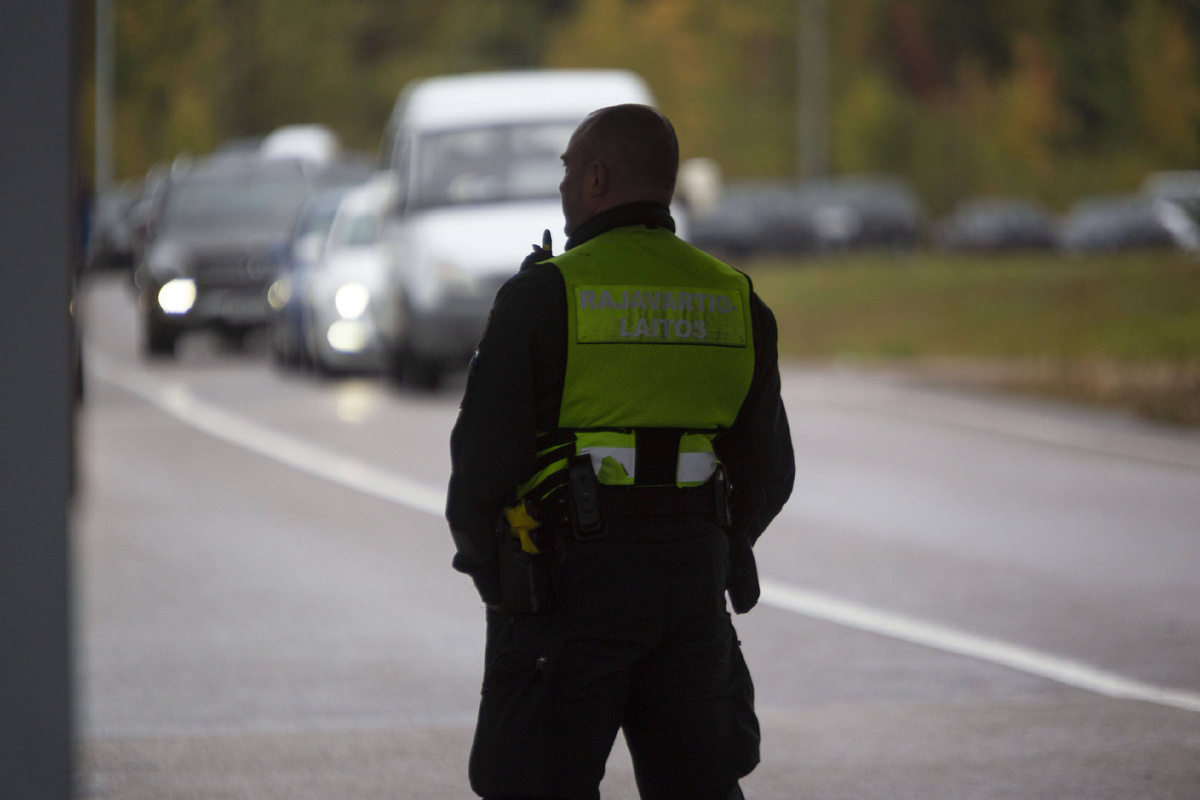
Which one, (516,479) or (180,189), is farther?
(180,189)

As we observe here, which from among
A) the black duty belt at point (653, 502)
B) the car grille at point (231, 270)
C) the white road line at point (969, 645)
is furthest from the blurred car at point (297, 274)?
the black duty belt at point (653, 502)

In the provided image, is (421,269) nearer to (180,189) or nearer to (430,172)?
(430,172)

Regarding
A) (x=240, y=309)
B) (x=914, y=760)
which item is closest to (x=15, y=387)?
(x=914, y=760)

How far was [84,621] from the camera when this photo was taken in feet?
28.3

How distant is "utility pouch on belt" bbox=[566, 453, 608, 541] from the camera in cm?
368

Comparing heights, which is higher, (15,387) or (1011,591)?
(15,387)

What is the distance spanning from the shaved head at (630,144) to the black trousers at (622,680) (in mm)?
634

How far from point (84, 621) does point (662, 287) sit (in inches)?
212

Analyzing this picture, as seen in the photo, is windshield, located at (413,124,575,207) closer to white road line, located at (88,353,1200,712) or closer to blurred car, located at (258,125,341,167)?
white road line, located at (88,353,1200,712)

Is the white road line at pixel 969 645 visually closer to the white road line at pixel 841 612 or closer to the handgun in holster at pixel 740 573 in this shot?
the white road line at pixel 841 612

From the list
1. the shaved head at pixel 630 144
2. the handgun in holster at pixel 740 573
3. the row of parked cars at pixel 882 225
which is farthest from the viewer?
the row of parked cars at pixel 882 225

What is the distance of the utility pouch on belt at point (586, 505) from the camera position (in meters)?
3.68

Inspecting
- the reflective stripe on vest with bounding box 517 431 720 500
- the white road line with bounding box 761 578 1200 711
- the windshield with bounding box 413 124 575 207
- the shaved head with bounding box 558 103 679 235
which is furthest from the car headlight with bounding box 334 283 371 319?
the reflective stripe on vest with bounding box 517 431 720 500

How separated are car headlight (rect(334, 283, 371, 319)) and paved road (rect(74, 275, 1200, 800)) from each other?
420 cm
